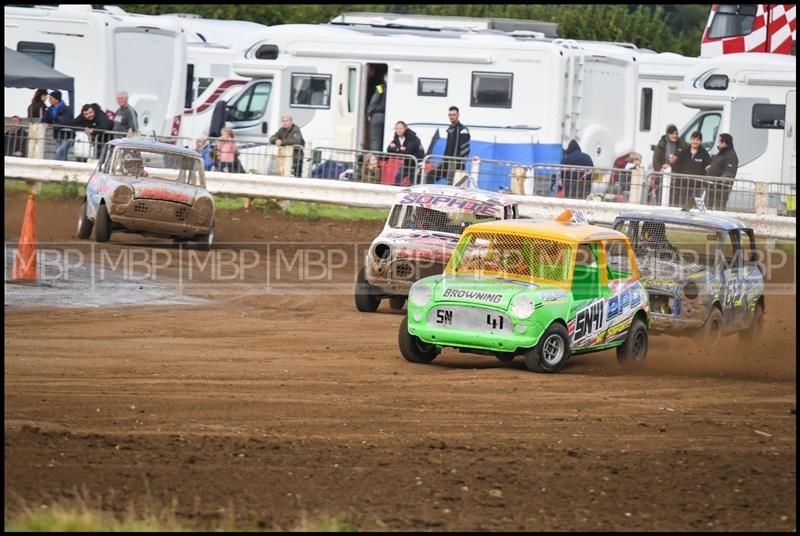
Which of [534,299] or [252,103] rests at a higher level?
[252,103]

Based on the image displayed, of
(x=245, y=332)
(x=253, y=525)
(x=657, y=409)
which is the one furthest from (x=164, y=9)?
(x=253, y=525)

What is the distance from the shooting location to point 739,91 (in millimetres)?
25812

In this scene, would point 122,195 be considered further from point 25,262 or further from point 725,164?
point 725,164

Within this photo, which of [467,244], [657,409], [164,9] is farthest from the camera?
[164,9]

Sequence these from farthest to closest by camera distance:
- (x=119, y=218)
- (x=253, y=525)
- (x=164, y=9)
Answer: (x=164, y=9)
(x=119, y=218)
(x=253, y=525)

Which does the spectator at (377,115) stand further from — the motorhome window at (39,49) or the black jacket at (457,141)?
the motorhome window at (39,49)

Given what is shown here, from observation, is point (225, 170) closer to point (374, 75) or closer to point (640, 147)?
point (374, 75)

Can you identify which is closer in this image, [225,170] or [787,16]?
[225,170]

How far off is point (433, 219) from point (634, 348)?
12.4 ft

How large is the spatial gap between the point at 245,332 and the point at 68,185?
39.6 ft

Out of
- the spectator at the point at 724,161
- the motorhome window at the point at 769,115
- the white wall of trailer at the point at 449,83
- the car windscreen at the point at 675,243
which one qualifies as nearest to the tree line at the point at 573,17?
the white wall of trailer at the point at 449,83

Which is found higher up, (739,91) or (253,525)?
(739,91)

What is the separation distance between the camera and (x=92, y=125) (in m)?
25.3

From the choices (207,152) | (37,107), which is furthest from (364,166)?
(37,107)
